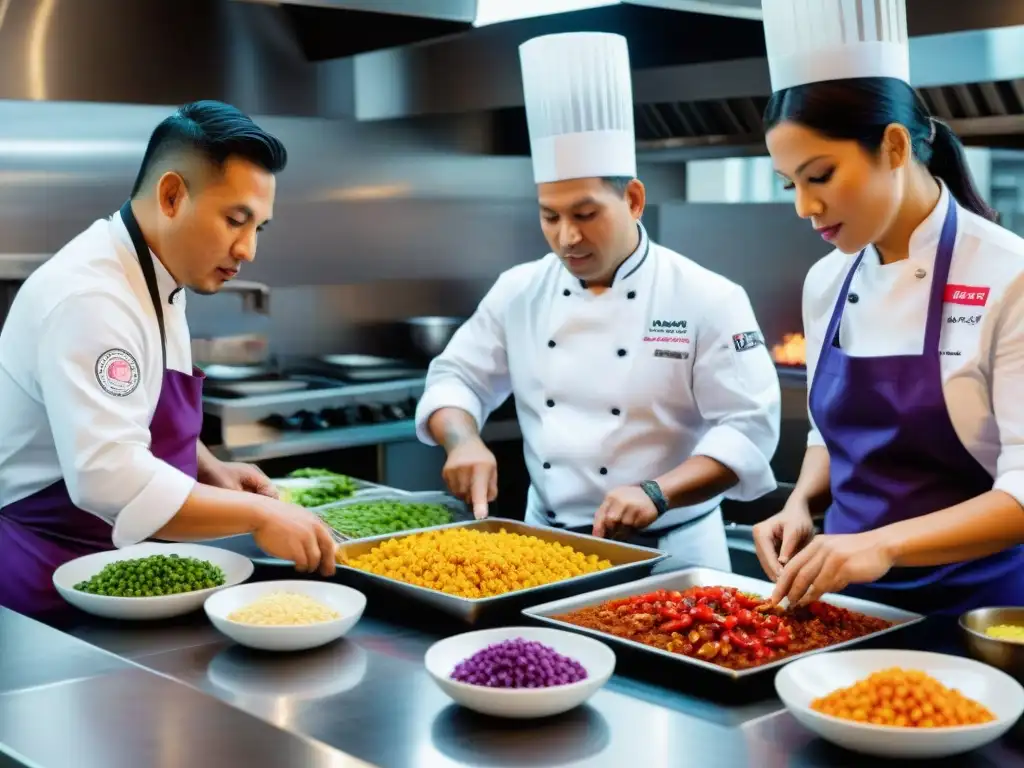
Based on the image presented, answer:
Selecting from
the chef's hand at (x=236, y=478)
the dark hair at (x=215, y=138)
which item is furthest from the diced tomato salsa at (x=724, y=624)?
the dark hair at (x=215, y=138)

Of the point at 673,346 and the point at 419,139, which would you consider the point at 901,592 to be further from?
the point at 419,139

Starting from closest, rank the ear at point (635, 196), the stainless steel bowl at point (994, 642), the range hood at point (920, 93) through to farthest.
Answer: the stainless steel bowl at point (994, 642)
the ear at point (635, 196)
the range hood at point (920, 93)

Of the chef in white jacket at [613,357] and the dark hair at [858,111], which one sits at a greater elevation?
the dark hair at [858,111]

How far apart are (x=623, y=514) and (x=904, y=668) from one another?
0.99 m

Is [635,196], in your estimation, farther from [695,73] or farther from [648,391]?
[695,73]

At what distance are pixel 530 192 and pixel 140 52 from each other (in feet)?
6.69

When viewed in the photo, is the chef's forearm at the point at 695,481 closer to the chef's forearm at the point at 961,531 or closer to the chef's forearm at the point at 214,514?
the chef's forearm at the point at 961,531

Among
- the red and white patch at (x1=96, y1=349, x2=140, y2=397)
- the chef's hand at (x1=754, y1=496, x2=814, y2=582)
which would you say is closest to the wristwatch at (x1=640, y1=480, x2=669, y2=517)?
the chef's hand at (x1=754, y1=496, x2=814, y2=582)

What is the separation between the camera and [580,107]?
3271mm

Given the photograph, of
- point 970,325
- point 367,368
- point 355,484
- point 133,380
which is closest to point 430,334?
point 367,368

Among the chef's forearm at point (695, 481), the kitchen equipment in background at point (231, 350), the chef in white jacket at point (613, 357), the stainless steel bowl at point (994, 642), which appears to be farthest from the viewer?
the kitchen equipment in background at point (231, 350)

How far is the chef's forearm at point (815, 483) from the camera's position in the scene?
2580 mm

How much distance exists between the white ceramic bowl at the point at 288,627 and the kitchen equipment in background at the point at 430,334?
11.0ft

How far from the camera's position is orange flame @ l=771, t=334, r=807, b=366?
527 cm
